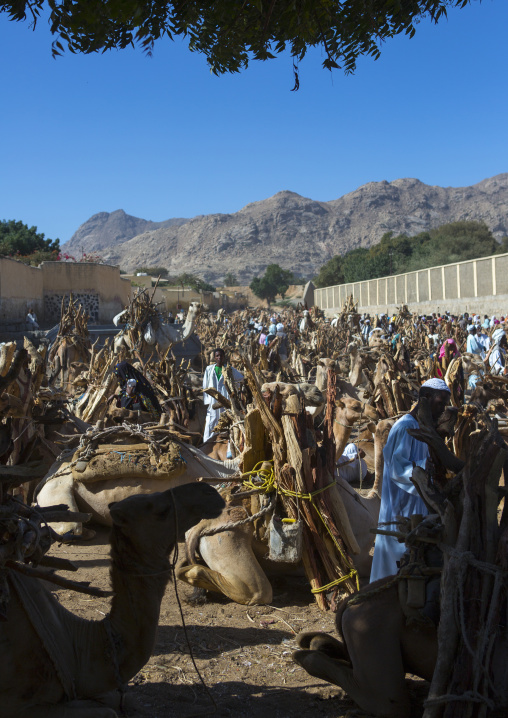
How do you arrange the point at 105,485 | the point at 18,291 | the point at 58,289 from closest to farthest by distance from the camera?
the point at 105,485, the point at 18,291, the point at 58,289

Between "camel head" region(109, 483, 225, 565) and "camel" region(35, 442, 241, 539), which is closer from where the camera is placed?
"camel head" region(109, 483, 225, 565)

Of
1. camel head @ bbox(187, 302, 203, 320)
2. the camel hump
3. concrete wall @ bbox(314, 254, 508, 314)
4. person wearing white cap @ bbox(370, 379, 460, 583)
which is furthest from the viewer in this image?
concrete wall @ bbox(314, 254, 508, 314)

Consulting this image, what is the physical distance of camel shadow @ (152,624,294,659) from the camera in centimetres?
409

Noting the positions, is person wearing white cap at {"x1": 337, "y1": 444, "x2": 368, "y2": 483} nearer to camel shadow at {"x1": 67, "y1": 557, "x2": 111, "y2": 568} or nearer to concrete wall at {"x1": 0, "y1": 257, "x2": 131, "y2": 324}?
camel shadow at {"x1": 67, "y1": 557, "x2": 111, "y2": 568}

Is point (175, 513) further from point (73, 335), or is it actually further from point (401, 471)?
point (73, 335)

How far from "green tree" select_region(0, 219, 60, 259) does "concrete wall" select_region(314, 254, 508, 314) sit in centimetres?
2457

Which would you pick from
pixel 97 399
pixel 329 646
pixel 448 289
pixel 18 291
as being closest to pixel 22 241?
pixel 18 291

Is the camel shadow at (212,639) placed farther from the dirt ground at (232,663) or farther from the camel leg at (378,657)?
the camel leg at (378,657)

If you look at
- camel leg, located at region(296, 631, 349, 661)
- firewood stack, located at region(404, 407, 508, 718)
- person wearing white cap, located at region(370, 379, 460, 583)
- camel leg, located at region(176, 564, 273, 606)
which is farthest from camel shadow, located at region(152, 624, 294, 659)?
firewood stack, located at region(404, 407, 508, 718)

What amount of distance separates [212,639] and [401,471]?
167 centimetres

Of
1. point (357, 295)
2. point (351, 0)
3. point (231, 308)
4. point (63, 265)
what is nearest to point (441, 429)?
point (351, 0)

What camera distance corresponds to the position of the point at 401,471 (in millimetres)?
4156

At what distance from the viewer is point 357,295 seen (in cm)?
5438

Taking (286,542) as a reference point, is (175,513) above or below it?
above
